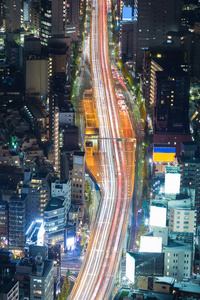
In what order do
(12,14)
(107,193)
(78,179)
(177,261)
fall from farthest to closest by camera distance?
(12,14)
(107,193)
(78,179)
(177,261)

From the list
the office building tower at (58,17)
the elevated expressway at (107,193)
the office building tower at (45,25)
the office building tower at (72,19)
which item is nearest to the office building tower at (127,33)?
the elevated expressway at (107,193)

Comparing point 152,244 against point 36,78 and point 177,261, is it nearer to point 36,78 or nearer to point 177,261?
point 177,261

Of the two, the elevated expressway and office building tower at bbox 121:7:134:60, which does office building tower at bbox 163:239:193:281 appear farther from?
office building tower at bbox 121:7:134:60

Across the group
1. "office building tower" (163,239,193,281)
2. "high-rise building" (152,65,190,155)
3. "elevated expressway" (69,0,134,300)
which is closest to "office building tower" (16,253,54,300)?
"elevated expressway" (69,0,134,300)

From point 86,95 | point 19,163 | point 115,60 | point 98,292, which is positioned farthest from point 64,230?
point 115,60

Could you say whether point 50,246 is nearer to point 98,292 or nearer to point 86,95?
point 98,292

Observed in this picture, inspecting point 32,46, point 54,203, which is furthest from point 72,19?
point 54,203
